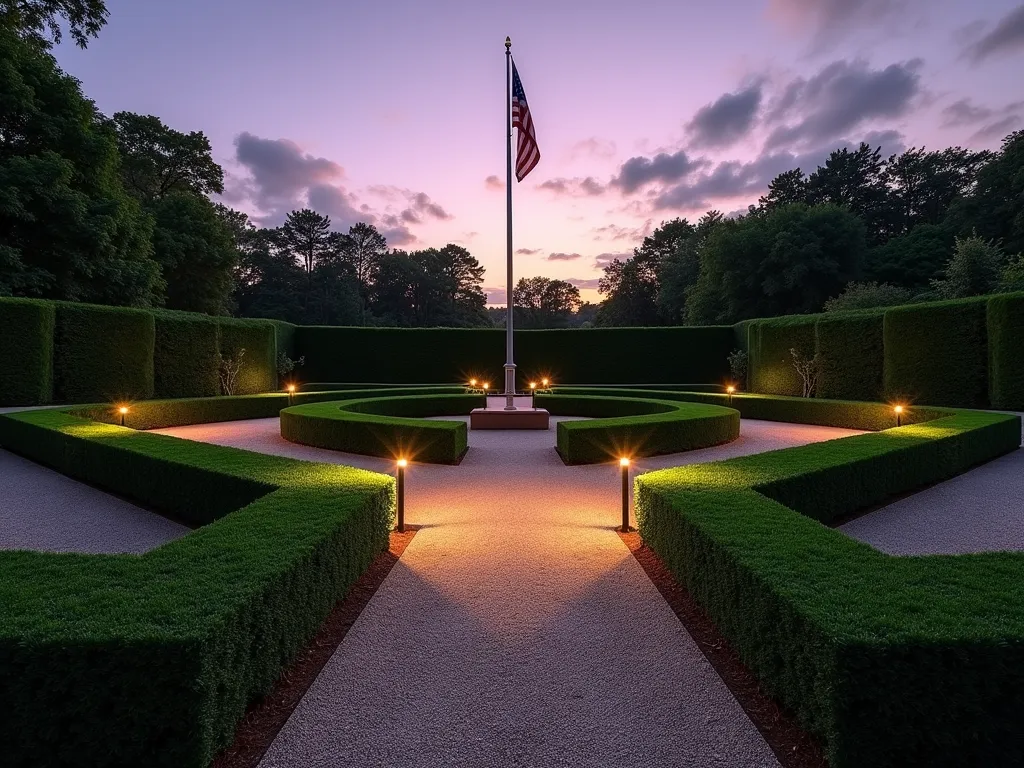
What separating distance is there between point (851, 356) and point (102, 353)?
21633mm

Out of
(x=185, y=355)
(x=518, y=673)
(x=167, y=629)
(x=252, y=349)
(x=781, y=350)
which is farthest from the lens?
(x=252, y=349)

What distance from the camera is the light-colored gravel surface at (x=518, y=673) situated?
2.36 metres

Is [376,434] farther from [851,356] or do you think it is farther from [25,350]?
[851,356]

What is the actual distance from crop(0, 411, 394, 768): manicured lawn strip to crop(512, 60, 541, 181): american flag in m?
9.65

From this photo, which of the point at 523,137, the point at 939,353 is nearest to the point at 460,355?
the point at 523,137

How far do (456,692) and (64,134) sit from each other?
25.7 meters

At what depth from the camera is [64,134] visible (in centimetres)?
1958

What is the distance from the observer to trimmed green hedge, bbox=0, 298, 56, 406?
12.7 meters

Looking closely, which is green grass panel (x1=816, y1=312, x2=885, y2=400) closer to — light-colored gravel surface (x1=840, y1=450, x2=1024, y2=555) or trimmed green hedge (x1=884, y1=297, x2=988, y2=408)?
trimmed green hedge (x1=884, y1=297, x2=988, y2=408)

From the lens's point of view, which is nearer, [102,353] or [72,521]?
[72,521]

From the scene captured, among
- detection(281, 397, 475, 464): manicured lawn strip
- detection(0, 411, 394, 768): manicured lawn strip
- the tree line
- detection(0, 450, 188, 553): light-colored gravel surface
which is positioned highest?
the tree line

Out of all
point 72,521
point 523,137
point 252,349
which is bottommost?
point 72,521

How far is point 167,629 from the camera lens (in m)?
2.11

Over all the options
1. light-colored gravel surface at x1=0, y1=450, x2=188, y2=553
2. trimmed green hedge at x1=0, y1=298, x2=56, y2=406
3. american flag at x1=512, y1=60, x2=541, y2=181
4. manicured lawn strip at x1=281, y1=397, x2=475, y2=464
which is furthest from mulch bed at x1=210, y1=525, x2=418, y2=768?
trimmed green hedge at x1=0, y1=298, x2=56, y2=406
